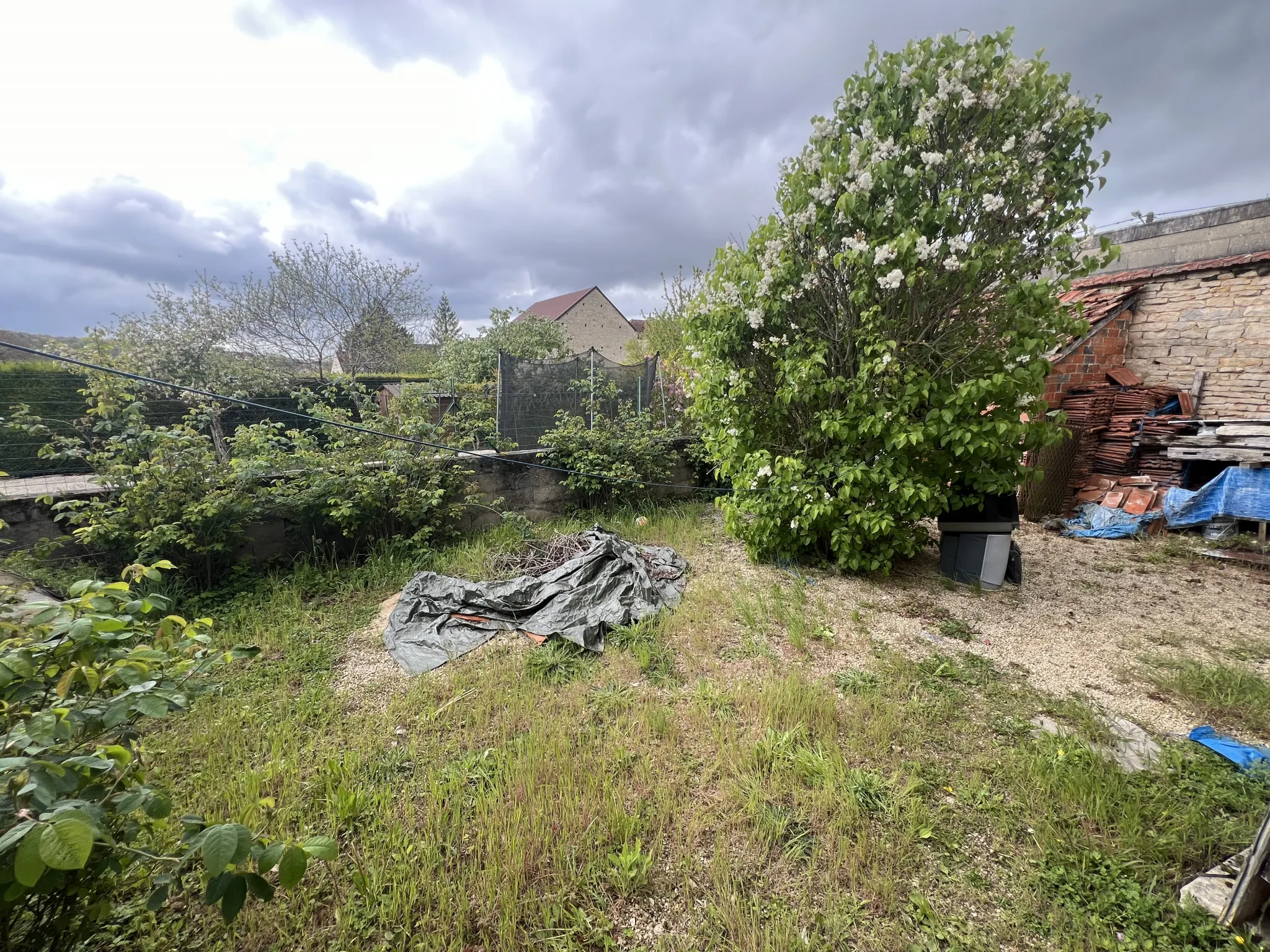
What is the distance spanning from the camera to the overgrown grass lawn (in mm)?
1397

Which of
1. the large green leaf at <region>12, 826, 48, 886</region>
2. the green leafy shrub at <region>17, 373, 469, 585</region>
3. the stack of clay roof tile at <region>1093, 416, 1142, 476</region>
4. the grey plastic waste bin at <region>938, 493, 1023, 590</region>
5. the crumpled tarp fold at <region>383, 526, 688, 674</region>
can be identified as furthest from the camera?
the stack of clay roof tile at <region>1093, 416, 1142, 476</region>

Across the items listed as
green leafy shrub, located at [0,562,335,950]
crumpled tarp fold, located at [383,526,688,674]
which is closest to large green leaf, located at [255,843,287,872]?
green leafy shrub, located at [0,562,335,950]

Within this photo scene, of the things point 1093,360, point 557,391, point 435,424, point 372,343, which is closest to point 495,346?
point 372,343

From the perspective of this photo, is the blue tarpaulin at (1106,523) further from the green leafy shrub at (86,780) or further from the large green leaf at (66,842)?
the large green leaf at (66,842)

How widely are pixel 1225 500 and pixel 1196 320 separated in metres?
2.50

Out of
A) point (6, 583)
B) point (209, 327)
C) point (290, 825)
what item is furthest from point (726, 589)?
point (209, 327)

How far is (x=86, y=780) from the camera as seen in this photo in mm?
878

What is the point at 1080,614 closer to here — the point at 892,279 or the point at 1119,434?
the point at 892,279

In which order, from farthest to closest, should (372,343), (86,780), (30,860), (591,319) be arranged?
(591,319) → (372,343) → (86,780) → (30,860)

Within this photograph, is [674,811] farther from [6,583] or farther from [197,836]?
[6,583]

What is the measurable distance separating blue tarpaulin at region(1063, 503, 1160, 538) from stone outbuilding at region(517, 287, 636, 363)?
22705 mm

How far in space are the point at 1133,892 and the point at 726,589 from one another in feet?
8.28

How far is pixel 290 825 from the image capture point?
5.51ft

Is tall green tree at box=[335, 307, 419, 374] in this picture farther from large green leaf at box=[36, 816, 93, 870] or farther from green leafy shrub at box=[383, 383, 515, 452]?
large green leaf at box=[36, 816, 93, 870]
